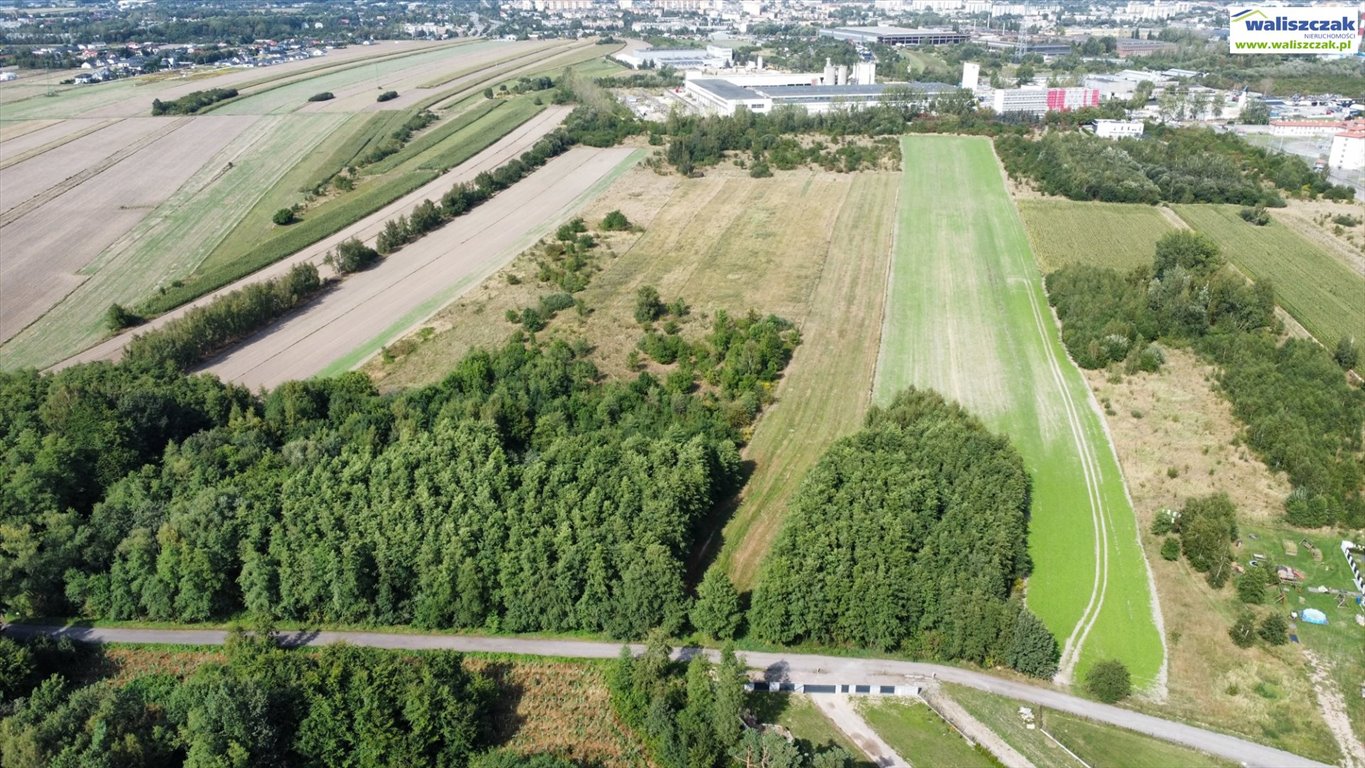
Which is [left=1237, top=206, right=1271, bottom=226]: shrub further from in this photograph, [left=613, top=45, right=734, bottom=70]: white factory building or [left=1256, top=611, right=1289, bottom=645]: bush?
[left=613, top=45, right=734, bottom=70]: white factory building

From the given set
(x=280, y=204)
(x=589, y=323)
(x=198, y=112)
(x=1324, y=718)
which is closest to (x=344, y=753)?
(x=1324, y=718)

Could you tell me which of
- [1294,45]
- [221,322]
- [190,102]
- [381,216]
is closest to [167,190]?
[381,216]

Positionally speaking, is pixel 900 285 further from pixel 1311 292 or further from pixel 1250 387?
pixel 1311 292

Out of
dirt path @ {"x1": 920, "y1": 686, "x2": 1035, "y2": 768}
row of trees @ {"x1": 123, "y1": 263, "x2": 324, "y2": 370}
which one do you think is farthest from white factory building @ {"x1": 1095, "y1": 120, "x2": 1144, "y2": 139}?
dirt path @ {"x1": 920, "y1": 686, "x2": 1035, "y2": 768}

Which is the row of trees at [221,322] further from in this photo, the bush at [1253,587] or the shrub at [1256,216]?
the shrub at [1256,216]

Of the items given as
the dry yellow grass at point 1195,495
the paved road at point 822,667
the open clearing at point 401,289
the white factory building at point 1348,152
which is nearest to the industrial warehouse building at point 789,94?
the open clearing at point 401,289

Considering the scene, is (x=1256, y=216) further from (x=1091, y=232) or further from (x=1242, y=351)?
(x=1242, y=351)
